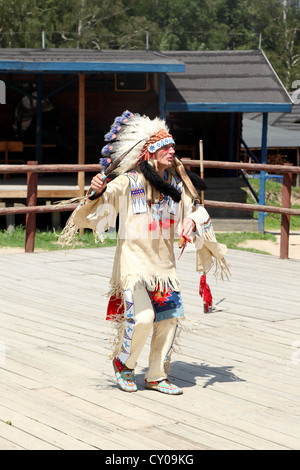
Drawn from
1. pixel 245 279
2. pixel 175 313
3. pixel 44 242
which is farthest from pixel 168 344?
pixel 44 242

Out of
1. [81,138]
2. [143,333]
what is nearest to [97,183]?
[143,333]

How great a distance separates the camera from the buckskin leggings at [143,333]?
16.4 feet

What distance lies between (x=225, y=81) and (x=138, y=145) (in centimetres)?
1362

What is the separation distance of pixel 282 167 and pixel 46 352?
522cm

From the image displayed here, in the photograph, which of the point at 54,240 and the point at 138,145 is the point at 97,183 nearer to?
the point at 138,145

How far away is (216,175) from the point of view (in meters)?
20.5

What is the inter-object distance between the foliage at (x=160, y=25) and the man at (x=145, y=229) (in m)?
38.2

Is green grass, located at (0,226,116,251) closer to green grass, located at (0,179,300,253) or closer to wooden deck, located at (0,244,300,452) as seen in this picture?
green grass, located at (0,179,300,253)

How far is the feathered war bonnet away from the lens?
5.07 m

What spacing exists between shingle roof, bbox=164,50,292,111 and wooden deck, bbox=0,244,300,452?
869 cm

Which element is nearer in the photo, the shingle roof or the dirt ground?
the dirt ground

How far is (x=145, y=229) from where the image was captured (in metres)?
5.07

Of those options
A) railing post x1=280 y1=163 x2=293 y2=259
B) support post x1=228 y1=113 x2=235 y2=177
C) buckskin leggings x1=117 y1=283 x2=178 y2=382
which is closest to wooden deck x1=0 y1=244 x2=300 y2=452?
buckskin leggings x1=117 y1=283 x2=178 y2=382

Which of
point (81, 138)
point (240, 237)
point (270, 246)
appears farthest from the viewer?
point (240, 237)
